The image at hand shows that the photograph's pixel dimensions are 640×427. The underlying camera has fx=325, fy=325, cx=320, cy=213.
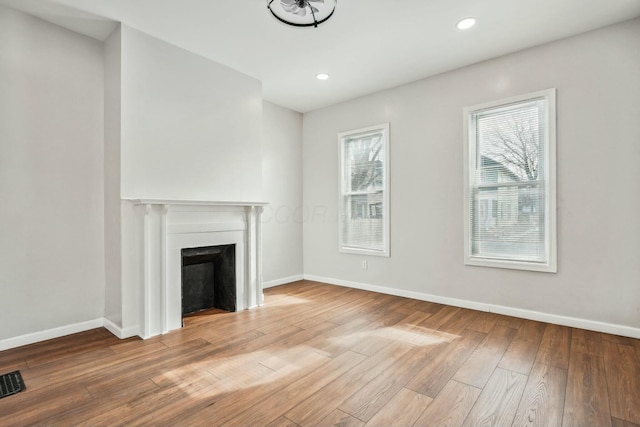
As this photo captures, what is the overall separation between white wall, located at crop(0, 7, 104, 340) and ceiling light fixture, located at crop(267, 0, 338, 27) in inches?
73.8

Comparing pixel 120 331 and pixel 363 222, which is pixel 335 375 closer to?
pixel 120 331

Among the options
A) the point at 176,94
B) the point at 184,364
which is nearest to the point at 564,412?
the point at 184,364

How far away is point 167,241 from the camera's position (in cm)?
301

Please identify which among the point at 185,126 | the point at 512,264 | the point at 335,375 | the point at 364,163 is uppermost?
the point at 185,126

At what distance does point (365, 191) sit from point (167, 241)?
2.66 metres

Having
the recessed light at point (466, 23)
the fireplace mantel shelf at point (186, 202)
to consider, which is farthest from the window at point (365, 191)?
the fireplace mantel shelf at point (186, 202)

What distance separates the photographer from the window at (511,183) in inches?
125

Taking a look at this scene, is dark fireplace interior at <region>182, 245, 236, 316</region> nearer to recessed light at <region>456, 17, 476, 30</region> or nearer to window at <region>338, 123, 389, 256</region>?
window at <region>338, 123, 389, 256</region>

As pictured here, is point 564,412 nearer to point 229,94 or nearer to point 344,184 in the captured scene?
point 344,184

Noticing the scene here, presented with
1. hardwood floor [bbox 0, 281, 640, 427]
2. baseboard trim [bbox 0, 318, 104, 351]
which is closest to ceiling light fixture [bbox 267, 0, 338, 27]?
hardwood floor [bbox 0, 281, 640, 427]

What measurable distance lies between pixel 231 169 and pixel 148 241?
1.25 m

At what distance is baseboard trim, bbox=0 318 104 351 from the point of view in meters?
2.61

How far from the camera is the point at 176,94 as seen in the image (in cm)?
325

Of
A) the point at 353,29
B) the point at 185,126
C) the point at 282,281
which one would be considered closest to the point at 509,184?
the point at 353,29
